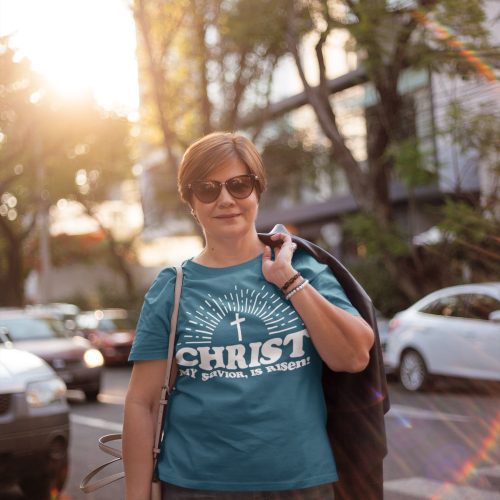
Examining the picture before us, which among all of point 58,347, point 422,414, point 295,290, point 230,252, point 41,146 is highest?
point 41,146

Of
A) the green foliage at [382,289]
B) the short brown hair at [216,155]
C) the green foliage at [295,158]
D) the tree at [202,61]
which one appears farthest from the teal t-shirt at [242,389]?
the green foliage at [295,158]

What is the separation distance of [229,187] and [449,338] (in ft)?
35.5

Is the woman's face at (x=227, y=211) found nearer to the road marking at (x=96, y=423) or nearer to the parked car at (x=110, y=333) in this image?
the road marking at (x=96, y=423)

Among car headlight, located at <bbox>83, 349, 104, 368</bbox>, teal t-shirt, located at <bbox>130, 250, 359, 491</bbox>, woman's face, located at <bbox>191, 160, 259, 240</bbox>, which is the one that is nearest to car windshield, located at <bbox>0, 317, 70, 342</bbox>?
car headlight, located at <bbox>83, 349, 104, 368</bbox>

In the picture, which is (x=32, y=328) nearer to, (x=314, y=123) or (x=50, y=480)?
(x=50, y=480)

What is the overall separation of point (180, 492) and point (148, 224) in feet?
132

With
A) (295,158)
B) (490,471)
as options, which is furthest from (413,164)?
(490,471)

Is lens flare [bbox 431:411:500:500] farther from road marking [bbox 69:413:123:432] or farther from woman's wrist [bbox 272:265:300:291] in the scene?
woman's wrist [bbox 272:265:300:291]

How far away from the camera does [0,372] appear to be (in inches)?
263

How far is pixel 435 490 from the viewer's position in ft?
22.2

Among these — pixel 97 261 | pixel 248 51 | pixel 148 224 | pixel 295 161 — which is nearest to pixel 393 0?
pixel 248 51

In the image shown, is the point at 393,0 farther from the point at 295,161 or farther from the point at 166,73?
the point at 295,161

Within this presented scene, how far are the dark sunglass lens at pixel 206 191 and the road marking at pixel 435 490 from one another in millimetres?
4453

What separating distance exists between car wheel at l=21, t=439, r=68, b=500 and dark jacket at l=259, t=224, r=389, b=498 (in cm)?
464
